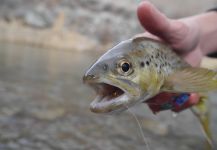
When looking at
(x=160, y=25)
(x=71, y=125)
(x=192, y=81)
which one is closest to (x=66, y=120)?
(x=71, y=125)

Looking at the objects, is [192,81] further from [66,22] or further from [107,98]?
[66,22]

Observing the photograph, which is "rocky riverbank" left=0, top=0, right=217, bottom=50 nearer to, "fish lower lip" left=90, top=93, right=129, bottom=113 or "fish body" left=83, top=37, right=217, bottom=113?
"fish body" left=83, top=37, right=217, bottom=113

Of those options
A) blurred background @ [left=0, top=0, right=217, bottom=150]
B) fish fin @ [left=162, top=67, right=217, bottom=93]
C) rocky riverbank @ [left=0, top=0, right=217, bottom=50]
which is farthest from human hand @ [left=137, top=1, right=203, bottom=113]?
rocky riverbank @ [left=0, top=0, right=217, bottom=50]

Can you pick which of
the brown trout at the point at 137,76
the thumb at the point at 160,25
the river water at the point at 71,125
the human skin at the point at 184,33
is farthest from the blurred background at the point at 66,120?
the brown trout at the point at 137,76

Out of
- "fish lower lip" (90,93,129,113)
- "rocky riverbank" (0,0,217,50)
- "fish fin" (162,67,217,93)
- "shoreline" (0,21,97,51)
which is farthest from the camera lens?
"rocky riverbank" (0,0,217,50)

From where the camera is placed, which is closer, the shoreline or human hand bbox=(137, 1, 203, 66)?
human hand bbox=(137, 1, 203, 66)

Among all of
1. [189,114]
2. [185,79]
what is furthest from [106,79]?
[189,114]

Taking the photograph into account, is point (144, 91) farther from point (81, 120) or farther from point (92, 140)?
point (81, 120)
